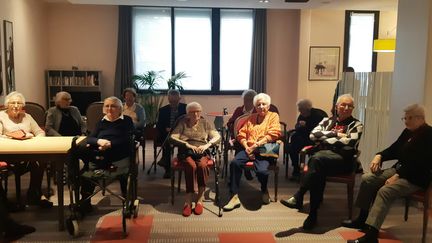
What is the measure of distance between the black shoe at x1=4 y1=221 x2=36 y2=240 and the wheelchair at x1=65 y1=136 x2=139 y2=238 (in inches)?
12.7

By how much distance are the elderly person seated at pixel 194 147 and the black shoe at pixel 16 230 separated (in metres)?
1.38

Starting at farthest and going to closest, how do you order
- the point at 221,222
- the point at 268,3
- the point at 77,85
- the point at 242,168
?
1. the point at 77,85
2. the point at 268,3
3. the point at 242,168
4. the point at 221,222

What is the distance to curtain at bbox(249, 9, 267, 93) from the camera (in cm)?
866

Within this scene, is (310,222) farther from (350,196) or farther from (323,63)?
(323,63)

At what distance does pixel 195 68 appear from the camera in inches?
349

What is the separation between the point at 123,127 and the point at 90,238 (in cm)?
104

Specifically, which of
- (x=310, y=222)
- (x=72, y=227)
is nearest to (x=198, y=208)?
(x=310, y=222)

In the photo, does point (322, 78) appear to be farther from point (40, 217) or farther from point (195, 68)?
point (40, 217)

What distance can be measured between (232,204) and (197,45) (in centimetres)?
533

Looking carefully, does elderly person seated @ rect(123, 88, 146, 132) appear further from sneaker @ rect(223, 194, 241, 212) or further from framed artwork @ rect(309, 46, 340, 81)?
framed artwork @ rect(309, 46, 340, 81)

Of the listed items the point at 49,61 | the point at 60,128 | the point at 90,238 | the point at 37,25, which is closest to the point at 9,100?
the point at 60,128

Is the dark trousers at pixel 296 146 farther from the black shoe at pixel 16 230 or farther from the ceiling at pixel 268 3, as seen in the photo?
the black shoe at pixel 16 230

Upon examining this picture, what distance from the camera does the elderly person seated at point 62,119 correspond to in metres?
4.71

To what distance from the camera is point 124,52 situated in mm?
8469
